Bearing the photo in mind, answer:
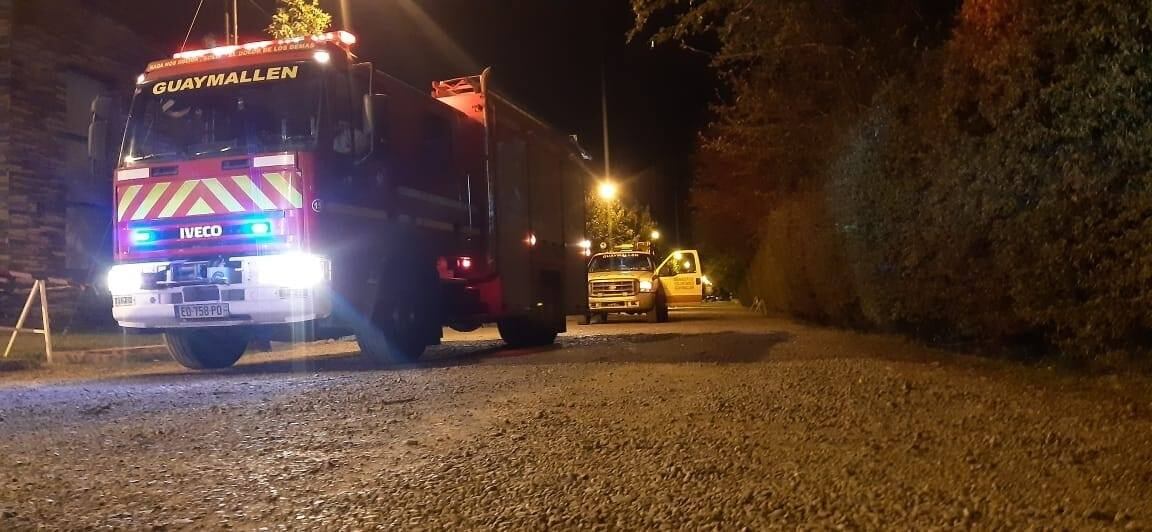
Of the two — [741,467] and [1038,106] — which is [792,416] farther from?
[1038,106]

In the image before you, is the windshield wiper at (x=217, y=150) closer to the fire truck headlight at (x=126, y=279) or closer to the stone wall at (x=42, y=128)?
the fire truck headlight at (x=126, y=279)

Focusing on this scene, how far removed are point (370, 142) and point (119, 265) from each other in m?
3.01

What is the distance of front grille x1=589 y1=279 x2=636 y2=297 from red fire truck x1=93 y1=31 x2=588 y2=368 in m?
12.0

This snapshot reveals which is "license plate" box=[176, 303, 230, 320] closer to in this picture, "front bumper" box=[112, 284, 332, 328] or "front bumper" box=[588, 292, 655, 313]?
A: "front bumper" box=[112, 284, 332, 328]

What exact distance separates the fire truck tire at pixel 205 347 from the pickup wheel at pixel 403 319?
159cm

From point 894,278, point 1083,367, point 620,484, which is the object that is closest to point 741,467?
point 620,484

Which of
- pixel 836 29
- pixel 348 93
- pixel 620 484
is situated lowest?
pixel 620 484

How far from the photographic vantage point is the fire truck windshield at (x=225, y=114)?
386 inches

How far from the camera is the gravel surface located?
166 inches

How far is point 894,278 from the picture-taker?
11977 mm

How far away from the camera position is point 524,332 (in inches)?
590

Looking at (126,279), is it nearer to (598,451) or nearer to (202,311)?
(202,311)

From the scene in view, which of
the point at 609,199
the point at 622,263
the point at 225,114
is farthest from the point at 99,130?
the point at 609,199

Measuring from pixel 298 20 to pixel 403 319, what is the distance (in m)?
8.35
